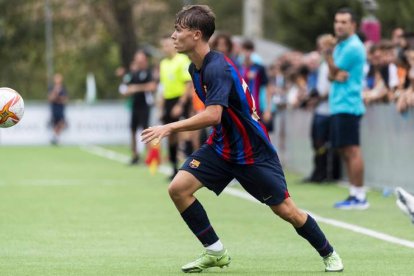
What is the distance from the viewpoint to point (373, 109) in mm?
16891

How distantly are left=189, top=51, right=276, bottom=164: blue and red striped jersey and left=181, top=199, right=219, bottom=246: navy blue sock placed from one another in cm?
→ 42

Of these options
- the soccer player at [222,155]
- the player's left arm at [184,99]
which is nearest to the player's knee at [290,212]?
the soccer player at [222,155]

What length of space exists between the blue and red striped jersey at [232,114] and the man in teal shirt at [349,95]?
5027 millimetres

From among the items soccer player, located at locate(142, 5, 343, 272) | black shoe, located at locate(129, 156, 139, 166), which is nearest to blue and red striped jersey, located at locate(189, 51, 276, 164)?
soccer player, located at locate(142, 5, 343, 272)

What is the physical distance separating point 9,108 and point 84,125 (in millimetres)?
26703

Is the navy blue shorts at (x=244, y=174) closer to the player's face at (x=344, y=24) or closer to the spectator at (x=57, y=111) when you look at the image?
the player's face at (x=344, y=24)

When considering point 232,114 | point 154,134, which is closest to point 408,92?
point 232,114

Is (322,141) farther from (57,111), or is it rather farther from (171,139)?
(57,111)

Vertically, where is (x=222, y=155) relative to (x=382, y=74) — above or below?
above

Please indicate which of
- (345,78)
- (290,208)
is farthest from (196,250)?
(345,78)

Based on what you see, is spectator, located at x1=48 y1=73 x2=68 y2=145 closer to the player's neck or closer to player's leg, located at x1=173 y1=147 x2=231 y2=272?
player's leg, located at x1=173 y1=147 x2=231 y2=272

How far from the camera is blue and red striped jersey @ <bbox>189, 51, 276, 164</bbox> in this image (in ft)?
26.8

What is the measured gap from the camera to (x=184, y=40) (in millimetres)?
8367

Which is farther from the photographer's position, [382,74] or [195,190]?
[382,74]
